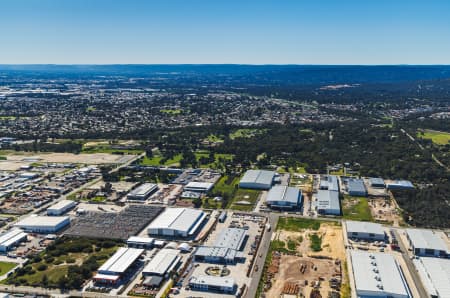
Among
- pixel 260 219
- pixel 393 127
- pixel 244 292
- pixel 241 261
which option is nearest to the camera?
pixel 244 292

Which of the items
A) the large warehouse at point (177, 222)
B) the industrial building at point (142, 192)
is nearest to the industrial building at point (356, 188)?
the large warehouse at point (177, 222)

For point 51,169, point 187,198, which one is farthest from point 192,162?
point 51,169

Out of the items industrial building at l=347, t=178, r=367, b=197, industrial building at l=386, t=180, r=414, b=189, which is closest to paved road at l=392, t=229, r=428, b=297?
industrial building at l=347, t=178, r=367, b=197

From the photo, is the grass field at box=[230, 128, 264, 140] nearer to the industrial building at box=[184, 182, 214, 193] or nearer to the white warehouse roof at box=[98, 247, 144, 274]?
the industrial building at box=[184, 182, 214, 193]

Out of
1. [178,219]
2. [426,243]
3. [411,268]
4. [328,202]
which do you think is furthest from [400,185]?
[178,219]

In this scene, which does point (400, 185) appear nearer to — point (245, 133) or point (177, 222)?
point (177, 222)

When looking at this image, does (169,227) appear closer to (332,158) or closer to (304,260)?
(304,260)

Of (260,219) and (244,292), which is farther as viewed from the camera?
(260,219)
